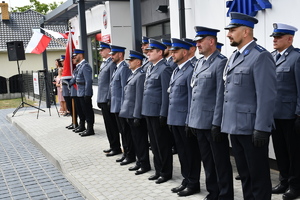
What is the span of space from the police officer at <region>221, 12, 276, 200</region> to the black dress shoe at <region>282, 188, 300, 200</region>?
2.52 feet

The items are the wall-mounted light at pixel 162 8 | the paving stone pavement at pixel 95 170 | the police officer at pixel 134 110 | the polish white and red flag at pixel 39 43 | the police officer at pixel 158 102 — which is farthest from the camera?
the polish white and red flag at pixel 39 43

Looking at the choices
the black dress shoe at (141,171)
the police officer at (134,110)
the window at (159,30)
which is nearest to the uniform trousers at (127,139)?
the police officer at (134,110)

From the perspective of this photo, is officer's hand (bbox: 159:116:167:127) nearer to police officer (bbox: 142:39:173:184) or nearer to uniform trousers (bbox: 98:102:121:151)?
police officer (bbox: 142:39:173:184)

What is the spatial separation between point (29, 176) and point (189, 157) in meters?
3.40

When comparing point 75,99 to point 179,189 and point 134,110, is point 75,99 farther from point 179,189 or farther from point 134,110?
point 179,189

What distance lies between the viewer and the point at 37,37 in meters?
13.2

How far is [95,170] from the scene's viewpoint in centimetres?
644

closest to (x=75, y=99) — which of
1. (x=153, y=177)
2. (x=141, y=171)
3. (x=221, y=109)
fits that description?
(x=141, y=171)

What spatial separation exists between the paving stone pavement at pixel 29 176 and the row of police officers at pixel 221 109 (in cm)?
124

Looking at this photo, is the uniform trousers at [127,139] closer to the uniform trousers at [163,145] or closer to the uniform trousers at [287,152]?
the uniform trousers at [163,145]

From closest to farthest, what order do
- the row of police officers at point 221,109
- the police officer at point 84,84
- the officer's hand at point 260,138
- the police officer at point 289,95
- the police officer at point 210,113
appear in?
the officer's hand at point 260,138, the row of police officers at point 221,109, the police officer at point 210,113, the police officer at point 289,95, the police officer at point 84,84

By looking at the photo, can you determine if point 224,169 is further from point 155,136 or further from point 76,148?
point 76,148

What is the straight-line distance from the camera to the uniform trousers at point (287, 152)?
4.43m

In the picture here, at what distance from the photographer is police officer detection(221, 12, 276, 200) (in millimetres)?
3525
